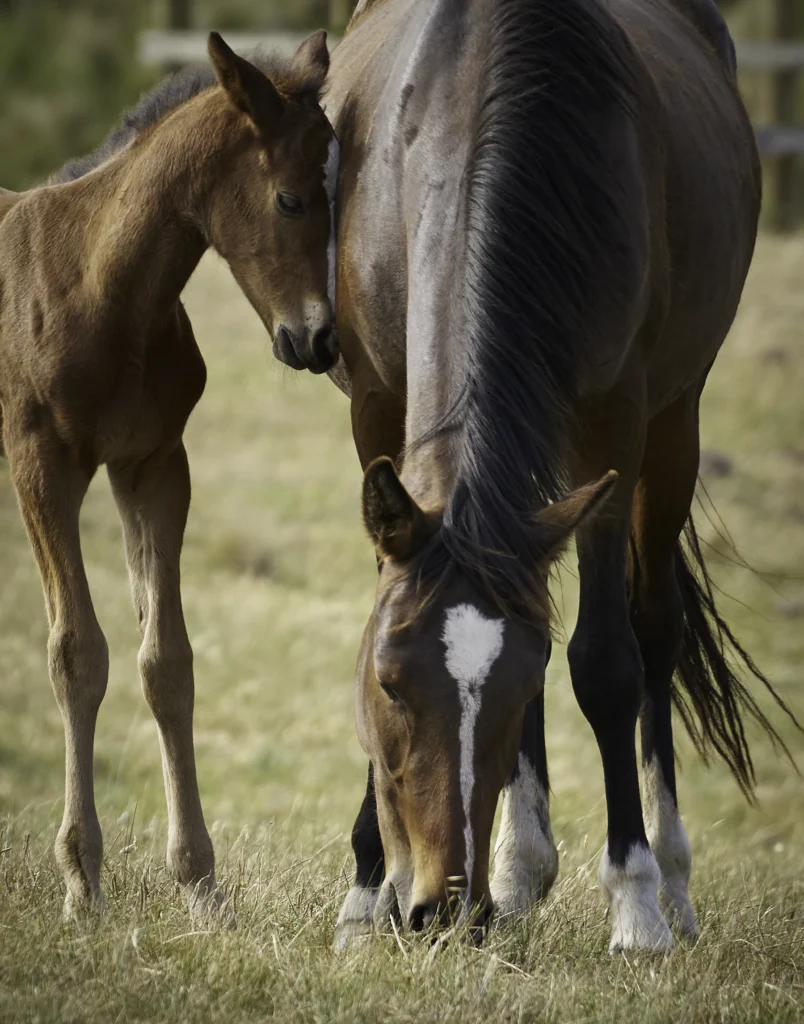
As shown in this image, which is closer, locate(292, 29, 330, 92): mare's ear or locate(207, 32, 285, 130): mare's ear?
locate(207, 32, 285, 130): mare's ear

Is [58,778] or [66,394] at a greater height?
[66,394]

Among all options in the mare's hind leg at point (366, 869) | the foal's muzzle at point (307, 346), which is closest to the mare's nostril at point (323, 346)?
the foal's muzzle at point (307, 346)

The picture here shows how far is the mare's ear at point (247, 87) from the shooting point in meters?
3.51

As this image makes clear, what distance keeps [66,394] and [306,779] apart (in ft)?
11.9

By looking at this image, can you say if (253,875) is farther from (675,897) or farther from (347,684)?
(347,684)

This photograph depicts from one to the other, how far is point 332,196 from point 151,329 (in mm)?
560

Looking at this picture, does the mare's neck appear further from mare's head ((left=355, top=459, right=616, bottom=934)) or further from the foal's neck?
the foal's neck

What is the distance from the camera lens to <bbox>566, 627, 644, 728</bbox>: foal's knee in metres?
3.65

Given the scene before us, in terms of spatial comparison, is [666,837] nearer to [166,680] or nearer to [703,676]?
[703,676]

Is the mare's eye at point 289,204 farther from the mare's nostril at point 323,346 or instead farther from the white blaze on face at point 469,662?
the white blaze on face at point 469,662

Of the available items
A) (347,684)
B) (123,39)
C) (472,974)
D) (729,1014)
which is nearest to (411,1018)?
(472,974)

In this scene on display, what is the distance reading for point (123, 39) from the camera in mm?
19875

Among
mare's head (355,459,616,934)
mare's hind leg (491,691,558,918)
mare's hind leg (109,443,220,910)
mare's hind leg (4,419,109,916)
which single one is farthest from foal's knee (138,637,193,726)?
mare's head (355,459,616,934)

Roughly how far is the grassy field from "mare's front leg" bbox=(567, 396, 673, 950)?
156 millimetres
